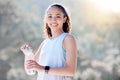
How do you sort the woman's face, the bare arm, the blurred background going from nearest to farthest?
the bare arm
the woman's face
the blurred background

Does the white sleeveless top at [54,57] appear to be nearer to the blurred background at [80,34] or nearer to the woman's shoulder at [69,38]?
the woman's shoulder at [69,38]

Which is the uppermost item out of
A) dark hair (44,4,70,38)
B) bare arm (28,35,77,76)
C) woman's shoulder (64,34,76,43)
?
dark hair (44,4,70,38)

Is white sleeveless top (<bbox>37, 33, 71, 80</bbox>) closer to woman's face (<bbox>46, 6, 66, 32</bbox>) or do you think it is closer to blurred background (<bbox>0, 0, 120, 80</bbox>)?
woman's face (<bbox>46, 6, 66, 32</bbox>)

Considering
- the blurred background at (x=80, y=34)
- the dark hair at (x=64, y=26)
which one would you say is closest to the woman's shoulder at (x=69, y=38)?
the dark hair at (x=64, y=26)

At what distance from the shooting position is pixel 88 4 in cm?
521

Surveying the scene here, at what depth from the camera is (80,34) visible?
5.30 m

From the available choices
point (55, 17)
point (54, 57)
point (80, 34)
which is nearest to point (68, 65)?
point (54, 57)

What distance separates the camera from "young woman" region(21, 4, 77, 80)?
4.50 ft

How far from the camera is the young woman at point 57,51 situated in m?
1.37

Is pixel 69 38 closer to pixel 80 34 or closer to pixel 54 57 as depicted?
pixel 54 57

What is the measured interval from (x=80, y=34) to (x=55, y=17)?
3.85 metres

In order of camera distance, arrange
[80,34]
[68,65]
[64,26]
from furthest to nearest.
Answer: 1. [80,34]
2. [64,26]
3. [68,65]

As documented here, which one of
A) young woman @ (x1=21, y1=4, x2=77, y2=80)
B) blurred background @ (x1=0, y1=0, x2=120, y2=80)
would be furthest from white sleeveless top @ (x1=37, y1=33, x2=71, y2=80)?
blurred background @ (x1=0, y1=0, x2=120, y2=80)

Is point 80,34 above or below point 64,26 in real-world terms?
below
